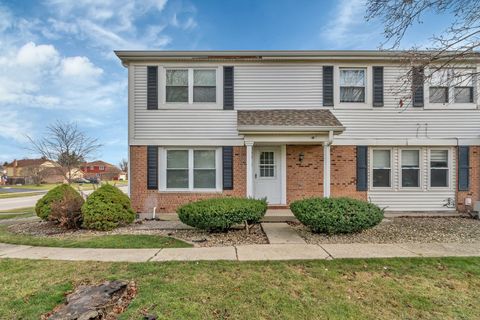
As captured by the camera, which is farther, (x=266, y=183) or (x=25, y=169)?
(x=25, y=169)

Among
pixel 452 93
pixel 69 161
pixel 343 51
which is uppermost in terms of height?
pixel 343 51

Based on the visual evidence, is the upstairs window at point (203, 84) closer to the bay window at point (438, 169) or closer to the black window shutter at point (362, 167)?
the black window shutter at point (362, 167)

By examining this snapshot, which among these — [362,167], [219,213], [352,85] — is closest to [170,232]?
[219,213]

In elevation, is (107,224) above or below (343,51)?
below

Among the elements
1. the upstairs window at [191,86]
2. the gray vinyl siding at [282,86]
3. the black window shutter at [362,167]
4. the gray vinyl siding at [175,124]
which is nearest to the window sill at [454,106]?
the black window shutter at [362,167]

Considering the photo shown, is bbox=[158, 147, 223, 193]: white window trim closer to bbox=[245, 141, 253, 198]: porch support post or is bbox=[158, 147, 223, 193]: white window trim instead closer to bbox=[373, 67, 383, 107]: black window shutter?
bbox=[245, 141, 253, 198]: porch support post

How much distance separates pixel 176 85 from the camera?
9.26 m

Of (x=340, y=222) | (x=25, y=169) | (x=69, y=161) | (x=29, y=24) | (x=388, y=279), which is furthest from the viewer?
(x=25, y=169)

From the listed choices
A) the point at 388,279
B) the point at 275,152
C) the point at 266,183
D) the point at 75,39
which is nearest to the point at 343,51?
the point at 275,152

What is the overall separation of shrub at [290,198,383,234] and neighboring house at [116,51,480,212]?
278 centimetres

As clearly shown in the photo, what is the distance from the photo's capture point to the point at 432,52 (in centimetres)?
643

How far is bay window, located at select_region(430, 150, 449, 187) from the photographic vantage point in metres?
9.44

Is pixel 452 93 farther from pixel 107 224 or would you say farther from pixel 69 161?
pixel 69 161

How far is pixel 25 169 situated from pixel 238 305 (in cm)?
7555
